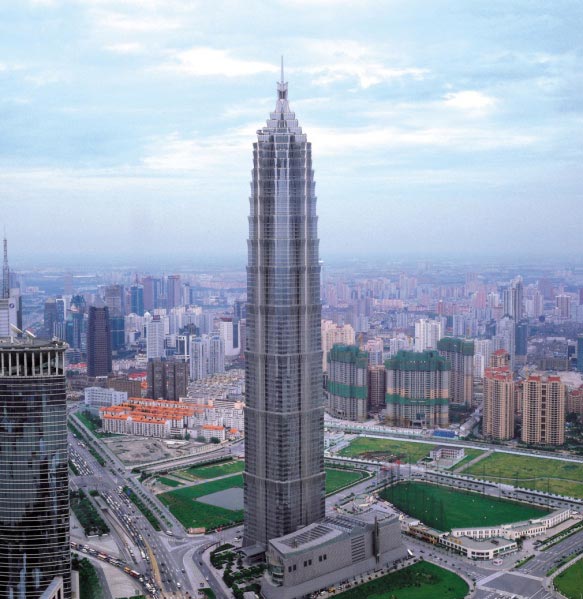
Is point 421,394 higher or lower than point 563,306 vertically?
lower

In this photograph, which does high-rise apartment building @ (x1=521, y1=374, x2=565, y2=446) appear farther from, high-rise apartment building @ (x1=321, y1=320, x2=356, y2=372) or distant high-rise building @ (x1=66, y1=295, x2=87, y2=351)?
distant high-rise building @ (x1=66, y1=295, x2=87, y2=351)

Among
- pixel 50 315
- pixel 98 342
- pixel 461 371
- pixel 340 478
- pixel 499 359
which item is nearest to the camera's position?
pixel 340 478

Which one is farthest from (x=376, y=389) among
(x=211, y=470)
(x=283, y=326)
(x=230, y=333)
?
(x=283, y=326)

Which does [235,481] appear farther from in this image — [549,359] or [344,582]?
[549,359]

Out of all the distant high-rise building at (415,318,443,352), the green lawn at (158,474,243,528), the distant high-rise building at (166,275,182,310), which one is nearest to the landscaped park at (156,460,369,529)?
the green lawn at (158,474,243,528)

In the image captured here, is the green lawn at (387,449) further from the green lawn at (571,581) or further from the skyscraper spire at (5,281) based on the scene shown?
the skyscraper spire at (5,281)

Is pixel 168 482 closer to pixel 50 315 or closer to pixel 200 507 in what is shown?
pixel 200 507

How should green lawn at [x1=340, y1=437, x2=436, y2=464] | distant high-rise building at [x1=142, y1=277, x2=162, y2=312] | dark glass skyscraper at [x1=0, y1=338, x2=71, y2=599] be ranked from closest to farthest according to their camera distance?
dark glass skyscraper at [x1=0, y1=338, x2=71, y2=599]
green lawn at [x1=340, y1=437, x2=436, y2=464]
distant high-rise building at [x1=142, y1=277, x2=162, y2=312]

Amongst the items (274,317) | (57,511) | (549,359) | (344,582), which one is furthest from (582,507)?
(549,359)
